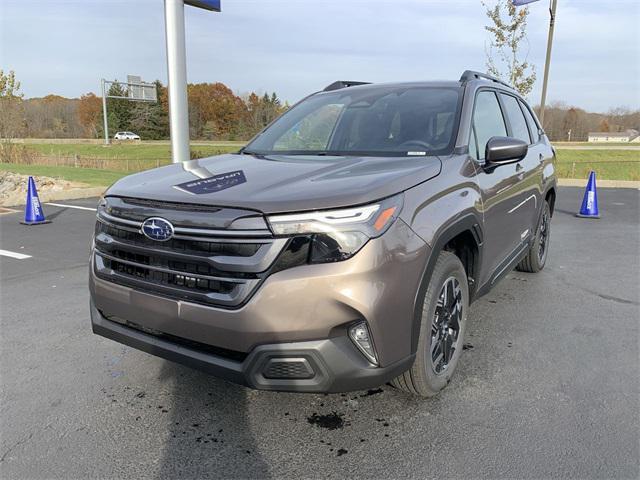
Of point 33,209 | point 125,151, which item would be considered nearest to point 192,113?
point 125,151

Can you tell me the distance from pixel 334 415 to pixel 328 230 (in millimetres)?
1152

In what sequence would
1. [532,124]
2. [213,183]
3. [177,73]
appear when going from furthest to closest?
[177,73] → [532,124] → [213,183]

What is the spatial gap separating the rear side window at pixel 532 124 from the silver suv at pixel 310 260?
207cm

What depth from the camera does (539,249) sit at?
18.7ft

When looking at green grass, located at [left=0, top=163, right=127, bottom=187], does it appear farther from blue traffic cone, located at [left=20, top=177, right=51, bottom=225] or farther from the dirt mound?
blue traffic cone, located at [left=20, top=177, right=51, bottom=225]

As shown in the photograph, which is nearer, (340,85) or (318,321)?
(318,321)

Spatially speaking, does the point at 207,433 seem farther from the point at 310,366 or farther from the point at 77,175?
the point at 77,175

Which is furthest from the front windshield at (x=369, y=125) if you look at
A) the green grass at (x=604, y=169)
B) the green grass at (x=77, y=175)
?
the green grass at (x=604, y=169)

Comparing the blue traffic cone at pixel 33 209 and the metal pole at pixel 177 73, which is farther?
the blue traffic cone at pixel 33 209

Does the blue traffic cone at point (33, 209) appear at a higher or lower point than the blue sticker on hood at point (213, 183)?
lower

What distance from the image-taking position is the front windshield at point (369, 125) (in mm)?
3379

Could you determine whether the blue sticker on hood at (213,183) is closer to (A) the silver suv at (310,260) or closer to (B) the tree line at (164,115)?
(A) the silver suv at (310,260)

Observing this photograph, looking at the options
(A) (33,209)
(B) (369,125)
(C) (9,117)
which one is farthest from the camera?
(C) (9,117)

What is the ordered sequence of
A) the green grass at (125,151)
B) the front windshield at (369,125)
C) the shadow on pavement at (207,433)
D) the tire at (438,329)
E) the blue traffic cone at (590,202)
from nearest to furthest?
1. the shadow on pavement at (207,433)
2. the tire at (438,329)
3. the front windshield at (369,125)
4. the blue traffic cone at (590,202)
5. the green grass at (125,151)
